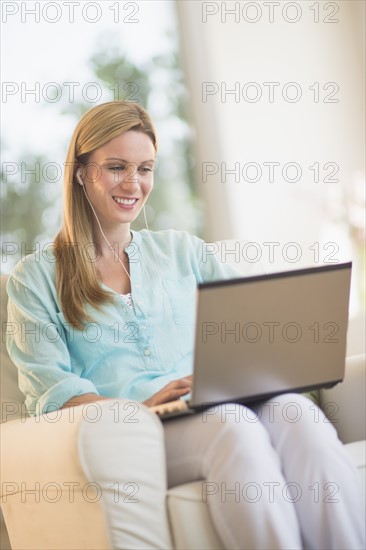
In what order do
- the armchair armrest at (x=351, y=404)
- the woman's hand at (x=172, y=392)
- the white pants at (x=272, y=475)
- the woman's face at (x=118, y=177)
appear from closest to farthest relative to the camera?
the white pants at (x=272, y=475), the woman's hand at (x=172, y=392), the armchair armrest at (x=351, y=404), the woman's face at (x=118, y=177)

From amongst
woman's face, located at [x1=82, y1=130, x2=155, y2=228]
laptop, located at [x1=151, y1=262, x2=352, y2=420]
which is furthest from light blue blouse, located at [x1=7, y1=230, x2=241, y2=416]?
laptop, located at [x1=151, y1=262, x2=352, y2=420]

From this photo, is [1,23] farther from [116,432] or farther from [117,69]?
[116,432]

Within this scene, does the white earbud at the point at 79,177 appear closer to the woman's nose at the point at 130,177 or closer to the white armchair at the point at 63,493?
the woman's nose at the point at 130,177

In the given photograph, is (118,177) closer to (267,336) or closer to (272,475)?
(267,336)

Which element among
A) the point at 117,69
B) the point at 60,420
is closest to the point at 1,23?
the point at 117,69

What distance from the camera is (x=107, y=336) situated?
6.22 ft

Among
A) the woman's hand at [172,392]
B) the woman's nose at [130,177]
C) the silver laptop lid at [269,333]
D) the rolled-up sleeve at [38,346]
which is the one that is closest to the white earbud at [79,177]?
the woman's nose at [130,177]

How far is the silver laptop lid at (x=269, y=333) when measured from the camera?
4.80 ft

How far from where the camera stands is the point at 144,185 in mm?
2051

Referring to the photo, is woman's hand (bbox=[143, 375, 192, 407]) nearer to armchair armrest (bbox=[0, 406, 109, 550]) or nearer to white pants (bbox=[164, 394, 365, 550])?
white pants (bbox=[164, 394, 365, 550])

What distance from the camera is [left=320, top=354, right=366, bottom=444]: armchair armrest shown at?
186cm

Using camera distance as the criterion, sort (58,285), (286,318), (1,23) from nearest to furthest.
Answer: (286,318) < (58,285) < (1,23)

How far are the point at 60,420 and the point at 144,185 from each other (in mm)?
740

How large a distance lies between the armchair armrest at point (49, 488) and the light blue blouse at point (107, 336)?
17cm
